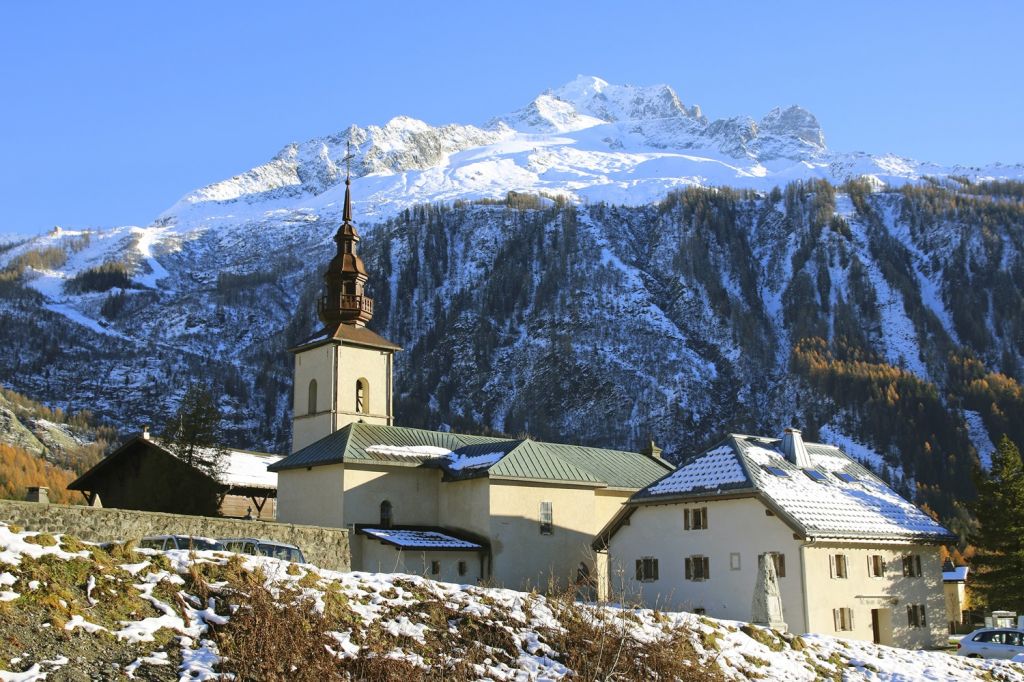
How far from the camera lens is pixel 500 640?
51.4 feet

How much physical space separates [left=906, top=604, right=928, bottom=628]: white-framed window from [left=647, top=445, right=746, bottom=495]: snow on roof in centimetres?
848

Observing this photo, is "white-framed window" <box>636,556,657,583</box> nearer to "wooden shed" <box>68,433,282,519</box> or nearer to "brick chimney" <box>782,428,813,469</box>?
"brick chimney" <box>782,428,813,469</box>

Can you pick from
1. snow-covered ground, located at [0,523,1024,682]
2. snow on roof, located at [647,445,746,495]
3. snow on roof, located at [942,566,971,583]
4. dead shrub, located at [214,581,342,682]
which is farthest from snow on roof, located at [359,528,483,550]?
snow on roof, located at [942,566,971,583]

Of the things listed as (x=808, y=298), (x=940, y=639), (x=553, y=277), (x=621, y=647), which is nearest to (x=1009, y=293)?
(x=808, y=298)

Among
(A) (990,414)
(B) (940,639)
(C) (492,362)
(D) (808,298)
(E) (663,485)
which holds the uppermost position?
(D) (808,298)

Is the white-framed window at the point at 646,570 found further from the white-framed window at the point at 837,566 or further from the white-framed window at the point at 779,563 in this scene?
the white-framed window at the point at 837,566

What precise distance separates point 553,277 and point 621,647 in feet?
604

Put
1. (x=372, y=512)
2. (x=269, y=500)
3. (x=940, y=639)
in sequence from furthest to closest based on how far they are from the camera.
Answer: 1. (x=269, y=500)
2. (x=372, y=512)
3. (x=940, y=639)

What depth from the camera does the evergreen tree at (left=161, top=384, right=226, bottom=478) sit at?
182ft

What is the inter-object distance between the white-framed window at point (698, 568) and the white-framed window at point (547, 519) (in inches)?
308

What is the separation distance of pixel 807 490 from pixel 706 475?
12.2 ft

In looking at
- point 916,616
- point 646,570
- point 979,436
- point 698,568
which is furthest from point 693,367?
point 698,568

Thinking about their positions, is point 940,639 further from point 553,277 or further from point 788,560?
point 553,277

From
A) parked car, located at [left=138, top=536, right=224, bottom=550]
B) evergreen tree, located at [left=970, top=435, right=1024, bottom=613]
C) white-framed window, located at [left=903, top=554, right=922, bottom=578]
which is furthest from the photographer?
white-framed window, located at [left=903, top=554, right=922, bottom=578]
